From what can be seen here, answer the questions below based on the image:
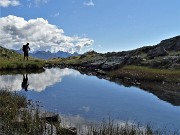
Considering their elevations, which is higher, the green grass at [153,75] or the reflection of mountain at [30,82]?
the green grass at [153,75]

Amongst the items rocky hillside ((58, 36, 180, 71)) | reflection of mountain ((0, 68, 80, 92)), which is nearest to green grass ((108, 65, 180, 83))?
rocky hillside ((58, 36, 180, 71))

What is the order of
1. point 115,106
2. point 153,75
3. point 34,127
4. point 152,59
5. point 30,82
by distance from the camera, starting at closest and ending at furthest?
point 34,127 < point 115,106 < point 30,82 < point 153,75 < point 152,59

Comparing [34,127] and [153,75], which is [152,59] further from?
[34,127]

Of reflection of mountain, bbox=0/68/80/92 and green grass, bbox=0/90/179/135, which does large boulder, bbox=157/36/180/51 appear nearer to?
reflection of mountain, bbox=0/68/80/92

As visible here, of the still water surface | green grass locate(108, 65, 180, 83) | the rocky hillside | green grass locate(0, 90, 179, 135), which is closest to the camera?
green grass locate(0, 90, 179, 135)

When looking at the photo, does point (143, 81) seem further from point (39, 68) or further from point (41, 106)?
point (39, 68)

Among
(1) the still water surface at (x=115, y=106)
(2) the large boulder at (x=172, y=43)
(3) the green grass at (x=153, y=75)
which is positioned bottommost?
(1) the still water surface at (x=115, y=106)

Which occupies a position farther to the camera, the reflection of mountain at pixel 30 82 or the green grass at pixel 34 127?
the reflection of mountain at pixel 30 82

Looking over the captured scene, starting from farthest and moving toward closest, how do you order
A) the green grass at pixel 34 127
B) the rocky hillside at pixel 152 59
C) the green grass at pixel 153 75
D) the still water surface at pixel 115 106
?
the rocky hillside at pixel 152 59 < the green grass at pixel 153 75 < the still water surface at pixel 115 106 < the green grass at pixel 34 127

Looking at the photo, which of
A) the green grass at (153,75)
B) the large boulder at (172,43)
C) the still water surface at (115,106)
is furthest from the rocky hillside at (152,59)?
the still water surface at (115,106)

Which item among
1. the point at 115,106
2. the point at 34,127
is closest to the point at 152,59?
the point at 115,106

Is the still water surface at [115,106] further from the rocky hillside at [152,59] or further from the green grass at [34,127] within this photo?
the rocky hillside at [152,59]

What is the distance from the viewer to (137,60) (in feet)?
274

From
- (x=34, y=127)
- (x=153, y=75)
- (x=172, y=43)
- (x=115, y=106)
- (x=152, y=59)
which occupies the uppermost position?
(x=172, y=43)
